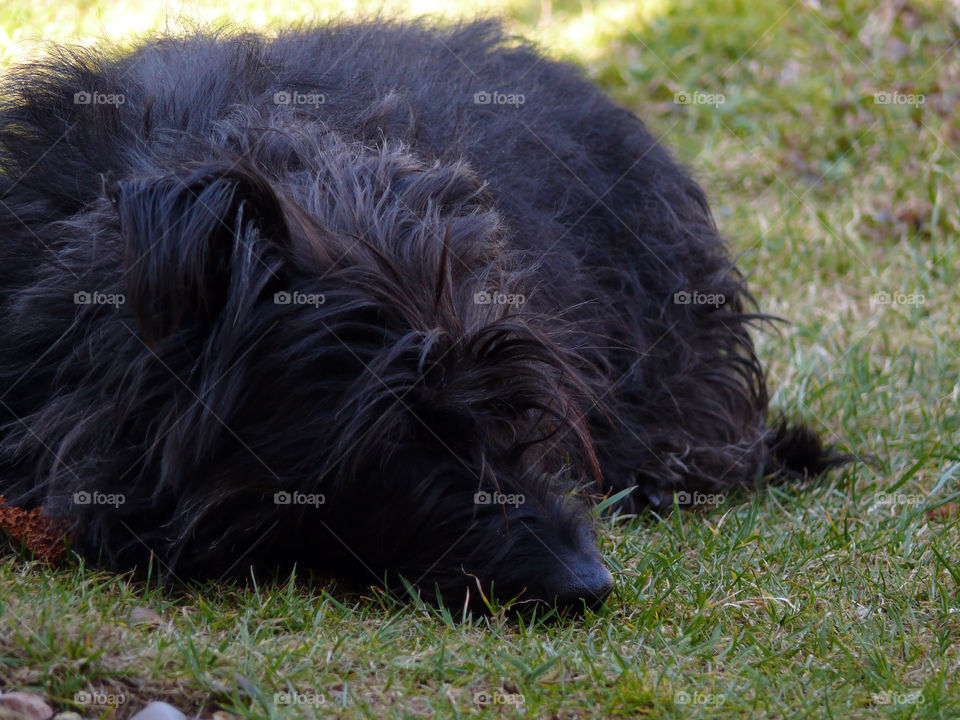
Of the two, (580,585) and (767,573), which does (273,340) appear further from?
(767,573)

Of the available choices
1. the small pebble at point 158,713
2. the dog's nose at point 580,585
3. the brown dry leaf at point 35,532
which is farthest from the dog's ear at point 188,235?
the dog's nose at point 580,585

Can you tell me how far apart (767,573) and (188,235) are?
78.3 inches

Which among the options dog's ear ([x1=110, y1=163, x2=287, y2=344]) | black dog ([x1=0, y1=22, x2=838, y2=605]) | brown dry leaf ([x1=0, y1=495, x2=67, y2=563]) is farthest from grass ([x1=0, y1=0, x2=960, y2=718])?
dog's ear ([x1=110, y1=163, x2=287, y2=344])

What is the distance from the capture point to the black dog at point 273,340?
2863 millimetres

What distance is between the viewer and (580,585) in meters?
→ 2.95

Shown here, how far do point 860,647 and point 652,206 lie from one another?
2.24 meters

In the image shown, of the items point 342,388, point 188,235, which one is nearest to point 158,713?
point 342,388

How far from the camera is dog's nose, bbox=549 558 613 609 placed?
116 inches

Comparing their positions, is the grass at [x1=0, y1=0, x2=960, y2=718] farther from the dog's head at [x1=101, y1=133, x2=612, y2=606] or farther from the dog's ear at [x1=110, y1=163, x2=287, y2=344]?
the dog's ear at [x1=110, y1=163, x2=287, y2=344]

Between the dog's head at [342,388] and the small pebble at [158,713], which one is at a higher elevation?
the dog's head at [342,388]

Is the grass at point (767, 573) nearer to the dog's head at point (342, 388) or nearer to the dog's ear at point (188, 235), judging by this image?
the dog's head at point (342, 388)

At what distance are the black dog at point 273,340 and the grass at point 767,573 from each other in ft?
0.64

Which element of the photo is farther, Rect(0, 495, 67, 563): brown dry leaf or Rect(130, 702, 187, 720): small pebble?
Rect(0, 495, 67, 563): brown dry leaf

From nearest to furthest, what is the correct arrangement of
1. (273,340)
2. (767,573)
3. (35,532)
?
1. (273,340)
2. (35,532)
3. (767,573)
